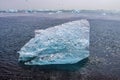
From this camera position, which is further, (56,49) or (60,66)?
(56,49)

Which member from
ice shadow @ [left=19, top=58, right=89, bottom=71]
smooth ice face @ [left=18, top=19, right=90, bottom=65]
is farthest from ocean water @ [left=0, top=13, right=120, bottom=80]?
smooth ice face @ [left=18, top=19, right=90, bottom=65]

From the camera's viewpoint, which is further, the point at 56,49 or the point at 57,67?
the point at 56,49

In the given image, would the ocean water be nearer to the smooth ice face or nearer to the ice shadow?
the ice shadow

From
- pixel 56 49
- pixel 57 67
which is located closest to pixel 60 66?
pixel 57 67

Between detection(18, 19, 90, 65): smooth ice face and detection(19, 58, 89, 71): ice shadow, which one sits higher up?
detection(18, 19, 90, 65): smooth ice face

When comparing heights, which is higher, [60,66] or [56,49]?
[56,49]

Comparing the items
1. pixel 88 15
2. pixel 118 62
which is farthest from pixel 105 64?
pixel 88 15

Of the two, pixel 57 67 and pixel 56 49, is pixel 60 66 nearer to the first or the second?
Answer: pixel 57 67

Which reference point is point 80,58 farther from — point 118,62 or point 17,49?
point 17,49

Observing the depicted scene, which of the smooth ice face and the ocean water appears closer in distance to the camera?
the ocean water
